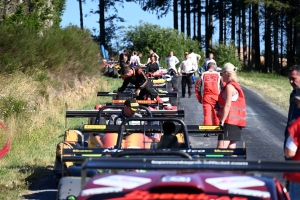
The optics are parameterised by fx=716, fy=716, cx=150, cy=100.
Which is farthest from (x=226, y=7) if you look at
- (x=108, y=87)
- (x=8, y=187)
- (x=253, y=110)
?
(x=8, y=187)

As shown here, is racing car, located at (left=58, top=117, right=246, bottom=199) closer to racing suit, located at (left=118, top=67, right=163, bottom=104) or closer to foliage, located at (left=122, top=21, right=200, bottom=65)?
racing suit, located at (left=118, top=67, right=163, bottom=104)

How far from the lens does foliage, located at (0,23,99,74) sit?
20.7m

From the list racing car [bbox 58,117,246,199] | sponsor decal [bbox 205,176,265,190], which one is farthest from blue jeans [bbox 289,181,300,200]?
sponsor decal [bbox 205,176,265,190]

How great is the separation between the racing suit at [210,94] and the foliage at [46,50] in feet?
20.3

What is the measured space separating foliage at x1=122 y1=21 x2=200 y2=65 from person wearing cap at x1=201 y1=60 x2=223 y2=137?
32.8m

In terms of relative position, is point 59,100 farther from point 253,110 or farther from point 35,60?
point 253,110

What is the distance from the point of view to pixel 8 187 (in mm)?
10312

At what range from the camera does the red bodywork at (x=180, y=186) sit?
3816mm

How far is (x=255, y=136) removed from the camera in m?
16.9

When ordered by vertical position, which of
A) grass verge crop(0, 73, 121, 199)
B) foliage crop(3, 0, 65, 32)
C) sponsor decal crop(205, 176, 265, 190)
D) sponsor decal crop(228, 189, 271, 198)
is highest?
foliage crop(3, 0, 65, 32)

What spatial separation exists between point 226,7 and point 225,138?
6119cm

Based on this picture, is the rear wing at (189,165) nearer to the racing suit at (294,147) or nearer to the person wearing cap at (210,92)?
the racing suit at (294,147)

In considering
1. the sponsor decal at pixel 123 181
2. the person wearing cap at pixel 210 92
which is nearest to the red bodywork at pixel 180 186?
the sponsor decal at pixel 123 181

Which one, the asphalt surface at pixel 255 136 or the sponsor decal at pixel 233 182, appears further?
the asphalt surface at pixel 255 136
